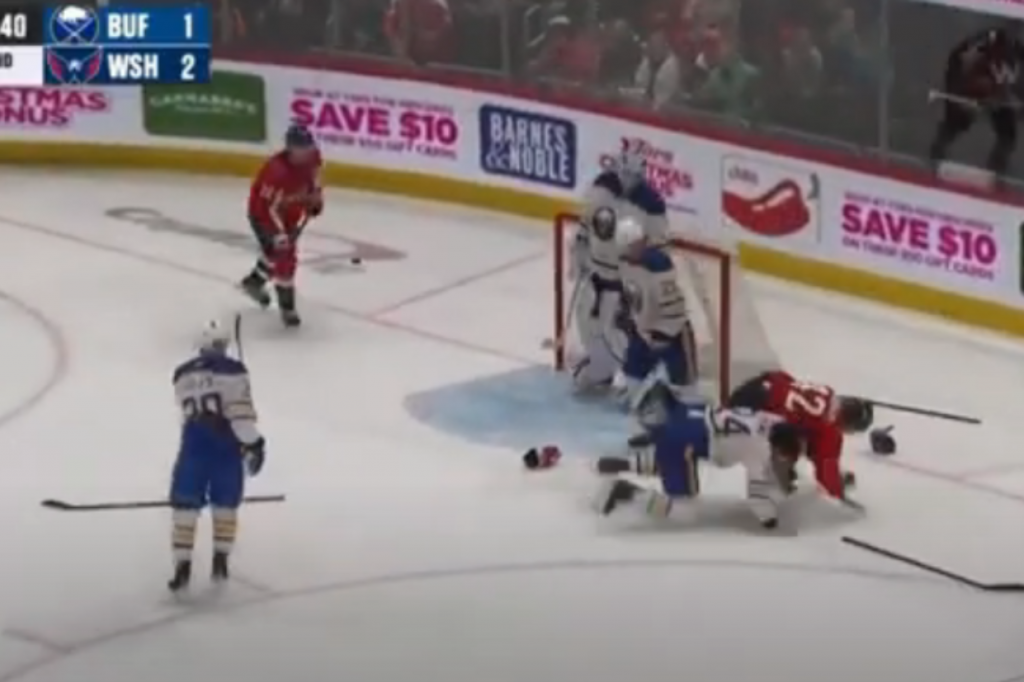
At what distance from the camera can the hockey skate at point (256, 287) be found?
48.2ft

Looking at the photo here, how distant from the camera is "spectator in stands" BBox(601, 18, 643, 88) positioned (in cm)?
1619

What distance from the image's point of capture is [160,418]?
13.1 m

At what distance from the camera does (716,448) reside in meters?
11.3

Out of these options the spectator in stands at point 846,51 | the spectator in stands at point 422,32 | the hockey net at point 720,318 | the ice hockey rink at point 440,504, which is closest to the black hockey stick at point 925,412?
the ice hockey rink at point 440,504

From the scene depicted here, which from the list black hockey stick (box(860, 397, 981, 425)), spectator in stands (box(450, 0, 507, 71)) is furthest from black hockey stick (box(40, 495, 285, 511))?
spectator in stands (box(450, 0, 507, 71))

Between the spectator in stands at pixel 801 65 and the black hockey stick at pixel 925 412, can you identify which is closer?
the black hockey stick at pixel 925 412

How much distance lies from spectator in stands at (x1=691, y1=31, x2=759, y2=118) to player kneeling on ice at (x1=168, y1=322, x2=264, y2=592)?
570 centimetres

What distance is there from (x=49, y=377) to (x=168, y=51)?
14.3 feet

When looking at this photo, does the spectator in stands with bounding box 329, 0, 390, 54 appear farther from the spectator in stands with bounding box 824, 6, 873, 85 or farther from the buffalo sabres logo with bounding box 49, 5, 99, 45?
the spectator in stands with bounding box 824, 6, 873, 85

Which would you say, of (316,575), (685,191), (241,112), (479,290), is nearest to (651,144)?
(685,191)

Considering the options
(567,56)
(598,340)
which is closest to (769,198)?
(567,56)

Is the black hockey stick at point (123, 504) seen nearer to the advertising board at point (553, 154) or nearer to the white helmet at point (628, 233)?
the white helmet at point (628, 233)

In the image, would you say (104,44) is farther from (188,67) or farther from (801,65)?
(801,65)

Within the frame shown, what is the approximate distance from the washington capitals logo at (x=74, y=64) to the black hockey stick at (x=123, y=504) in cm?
624
